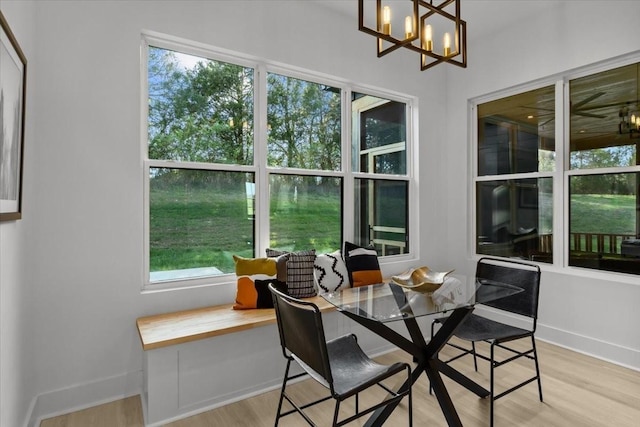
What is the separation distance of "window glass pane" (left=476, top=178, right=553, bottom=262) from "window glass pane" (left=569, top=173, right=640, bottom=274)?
0.22 metres

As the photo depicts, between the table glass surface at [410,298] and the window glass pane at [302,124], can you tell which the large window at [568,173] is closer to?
the table glass surface at [410,298]

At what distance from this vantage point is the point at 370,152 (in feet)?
12.5

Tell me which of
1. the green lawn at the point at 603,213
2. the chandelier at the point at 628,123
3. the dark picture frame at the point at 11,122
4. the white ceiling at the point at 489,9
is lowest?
the green lawn at the point at 603,213

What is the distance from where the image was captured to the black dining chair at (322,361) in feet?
5.04

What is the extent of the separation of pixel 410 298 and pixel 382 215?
1.79 meters

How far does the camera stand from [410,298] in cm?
217

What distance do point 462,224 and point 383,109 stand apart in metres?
1.54

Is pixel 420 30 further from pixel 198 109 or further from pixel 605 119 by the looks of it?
pixel 605 119

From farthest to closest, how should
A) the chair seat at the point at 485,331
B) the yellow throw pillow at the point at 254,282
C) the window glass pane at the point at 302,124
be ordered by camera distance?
the window glass pane at the point at 302,124 → the yellow throw pillow at the point at 254,282 → the chair seat at the point at 485,331

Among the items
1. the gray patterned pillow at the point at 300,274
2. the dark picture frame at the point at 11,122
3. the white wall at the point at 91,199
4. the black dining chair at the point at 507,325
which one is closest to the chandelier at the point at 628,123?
the black dining chair at the point at 507,325

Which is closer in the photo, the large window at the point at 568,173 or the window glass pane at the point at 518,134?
the large window at the point at 568,173

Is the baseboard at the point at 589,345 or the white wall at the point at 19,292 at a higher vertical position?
the white wall at the point at 19,292

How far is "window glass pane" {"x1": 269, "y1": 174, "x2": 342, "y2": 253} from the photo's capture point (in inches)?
125

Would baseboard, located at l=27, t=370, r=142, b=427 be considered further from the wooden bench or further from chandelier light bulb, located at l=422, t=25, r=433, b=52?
chandelier light bulb, located at l=422, t=25, r=433, b=52
